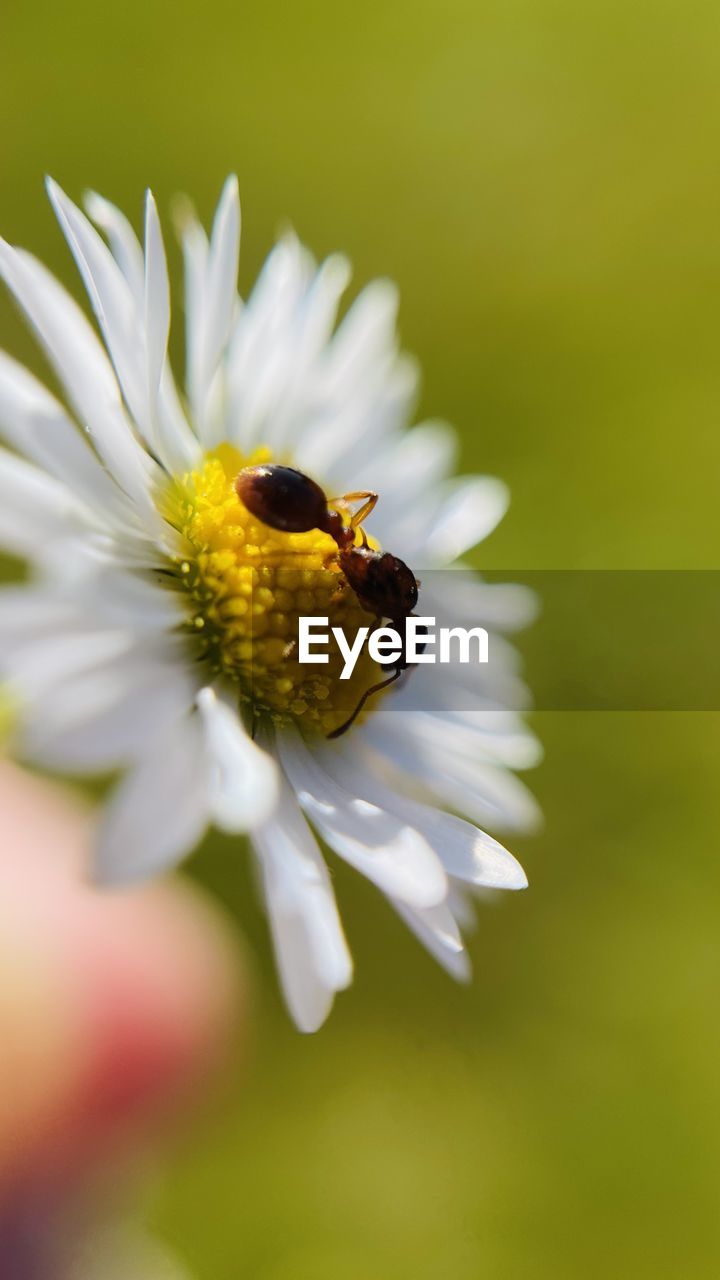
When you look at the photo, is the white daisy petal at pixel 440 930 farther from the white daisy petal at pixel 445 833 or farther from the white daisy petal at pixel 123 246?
the white daisy petal at pixel 123 246

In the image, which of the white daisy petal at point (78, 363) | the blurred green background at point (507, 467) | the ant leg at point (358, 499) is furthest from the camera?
the blurred green background at point (507, 467)

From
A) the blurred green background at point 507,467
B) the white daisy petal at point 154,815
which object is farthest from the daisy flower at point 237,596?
the blurred green background at point 507,467

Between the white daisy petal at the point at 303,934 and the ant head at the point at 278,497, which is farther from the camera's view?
the ant head at the point at 278,497

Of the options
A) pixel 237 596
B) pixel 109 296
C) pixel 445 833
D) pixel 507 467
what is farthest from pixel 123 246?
pixel 507 467

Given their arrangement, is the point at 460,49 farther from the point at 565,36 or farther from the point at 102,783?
the point at 102,783

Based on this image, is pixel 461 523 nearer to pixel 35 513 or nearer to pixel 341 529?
pixel 341 529

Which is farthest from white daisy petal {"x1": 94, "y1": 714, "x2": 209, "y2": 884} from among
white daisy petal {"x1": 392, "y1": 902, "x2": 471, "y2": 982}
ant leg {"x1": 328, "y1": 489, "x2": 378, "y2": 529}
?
ant leg {"x1": 328, "y1": 489, "x2": 378, "y2": 529}

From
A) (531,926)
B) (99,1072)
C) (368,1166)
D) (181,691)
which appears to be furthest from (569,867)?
(181,691)
